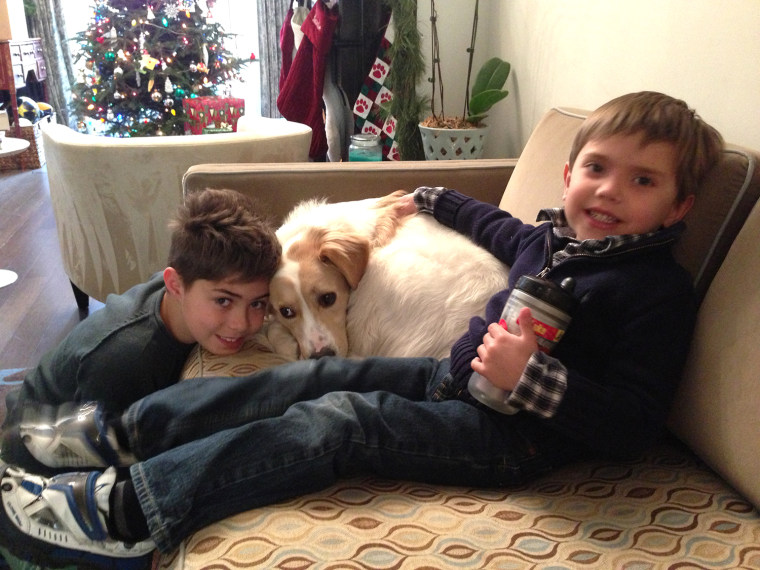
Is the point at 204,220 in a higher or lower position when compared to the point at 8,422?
higher

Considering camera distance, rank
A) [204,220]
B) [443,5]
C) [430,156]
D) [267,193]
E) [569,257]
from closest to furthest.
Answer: [569,257] < [204,220] < [267,193] < [430,156] < [443,5]

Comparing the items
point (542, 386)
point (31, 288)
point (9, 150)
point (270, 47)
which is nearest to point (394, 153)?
point (31, 288)

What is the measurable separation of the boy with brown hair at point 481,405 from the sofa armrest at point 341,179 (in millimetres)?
740

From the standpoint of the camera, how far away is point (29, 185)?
17.3ft

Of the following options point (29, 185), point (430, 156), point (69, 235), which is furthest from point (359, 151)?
point (29, 185)

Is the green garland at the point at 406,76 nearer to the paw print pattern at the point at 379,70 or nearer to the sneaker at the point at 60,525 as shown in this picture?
the paw print pattern at the point at 379,70

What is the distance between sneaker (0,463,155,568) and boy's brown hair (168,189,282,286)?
54cm

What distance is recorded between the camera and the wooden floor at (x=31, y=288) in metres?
2.67

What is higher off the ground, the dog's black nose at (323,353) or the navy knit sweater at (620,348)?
the navy knit sweater at (620,348)

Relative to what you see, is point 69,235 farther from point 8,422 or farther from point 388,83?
point 388,83

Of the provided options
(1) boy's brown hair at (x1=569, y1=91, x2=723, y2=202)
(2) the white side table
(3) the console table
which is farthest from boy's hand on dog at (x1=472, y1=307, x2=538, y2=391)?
(3) the console table

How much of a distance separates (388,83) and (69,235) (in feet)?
6.04

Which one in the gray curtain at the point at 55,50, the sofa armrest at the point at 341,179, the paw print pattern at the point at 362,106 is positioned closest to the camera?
the sofa armrest at the point at 341,179

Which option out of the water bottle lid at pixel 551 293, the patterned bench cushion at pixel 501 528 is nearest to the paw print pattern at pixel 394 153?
the water bottle lid at pixel 551 293
